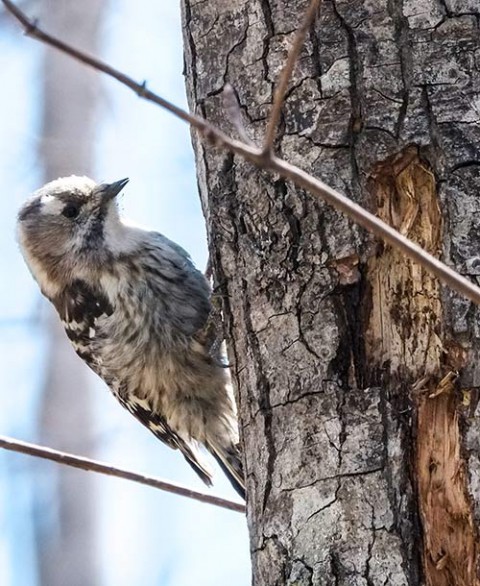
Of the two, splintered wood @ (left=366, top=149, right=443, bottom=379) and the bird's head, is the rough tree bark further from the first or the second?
the bird's head

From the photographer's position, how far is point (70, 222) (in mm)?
5004

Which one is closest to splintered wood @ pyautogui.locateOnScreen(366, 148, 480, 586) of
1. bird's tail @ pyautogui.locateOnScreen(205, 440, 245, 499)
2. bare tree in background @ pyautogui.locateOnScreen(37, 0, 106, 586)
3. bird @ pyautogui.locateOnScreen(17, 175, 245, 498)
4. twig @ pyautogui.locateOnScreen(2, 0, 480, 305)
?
twig @ pyautogui.locateOnScreen(2, 0, 480, 305)

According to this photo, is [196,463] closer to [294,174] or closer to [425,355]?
[425,355]

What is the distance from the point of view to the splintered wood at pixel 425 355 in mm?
2512

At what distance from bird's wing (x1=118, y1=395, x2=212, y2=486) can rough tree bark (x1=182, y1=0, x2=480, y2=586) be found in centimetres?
191

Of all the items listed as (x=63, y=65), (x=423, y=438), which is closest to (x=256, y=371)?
(x=423, y=438)

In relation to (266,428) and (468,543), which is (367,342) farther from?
(468,543)

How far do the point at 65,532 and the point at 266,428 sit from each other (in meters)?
5.30

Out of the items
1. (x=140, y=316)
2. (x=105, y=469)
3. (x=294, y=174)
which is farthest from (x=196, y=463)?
(x=294, y=174)

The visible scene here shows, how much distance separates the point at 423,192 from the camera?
2754mm

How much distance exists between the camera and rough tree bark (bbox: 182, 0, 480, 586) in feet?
8.41

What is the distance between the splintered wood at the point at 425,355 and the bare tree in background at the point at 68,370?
5342 mm

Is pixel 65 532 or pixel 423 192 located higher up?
pixel 65 532

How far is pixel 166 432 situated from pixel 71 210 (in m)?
1.09
